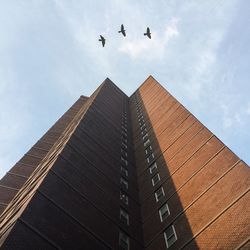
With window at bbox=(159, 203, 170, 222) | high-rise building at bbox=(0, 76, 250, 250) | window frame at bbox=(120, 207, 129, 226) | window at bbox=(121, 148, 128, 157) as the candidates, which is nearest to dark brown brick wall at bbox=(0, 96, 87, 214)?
high-rise building at bbox=(0, 76, 250, 250)

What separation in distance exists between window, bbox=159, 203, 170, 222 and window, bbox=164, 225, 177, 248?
1.24m

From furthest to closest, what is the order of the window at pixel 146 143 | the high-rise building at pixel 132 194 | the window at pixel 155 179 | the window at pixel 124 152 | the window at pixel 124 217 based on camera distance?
the window at pixel 146 143, the window at pixel 124 152, the window at pixel 155 179, the window at pixel 124 217, the high-rise building at pixel 132 194

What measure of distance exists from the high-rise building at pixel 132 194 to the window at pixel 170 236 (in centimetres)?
→ 6

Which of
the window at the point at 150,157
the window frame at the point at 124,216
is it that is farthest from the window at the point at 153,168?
the window frame at the point at 124,216

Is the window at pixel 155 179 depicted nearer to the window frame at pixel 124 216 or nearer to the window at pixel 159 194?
the window at pixel 159 194

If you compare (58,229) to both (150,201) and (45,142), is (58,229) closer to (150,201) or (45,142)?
(150,201)

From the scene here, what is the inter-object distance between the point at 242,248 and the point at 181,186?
765 centimetres

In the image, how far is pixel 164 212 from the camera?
19.6 metres

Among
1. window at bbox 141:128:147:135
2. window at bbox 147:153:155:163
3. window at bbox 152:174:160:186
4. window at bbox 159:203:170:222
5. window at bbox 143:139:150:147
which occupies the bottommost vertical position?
window at bbox 159:203:170:222

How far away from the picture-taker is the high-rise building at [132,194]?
45.8 ft

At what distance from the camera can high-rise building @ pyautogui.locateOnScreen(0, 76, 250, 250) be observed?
45.8 ft

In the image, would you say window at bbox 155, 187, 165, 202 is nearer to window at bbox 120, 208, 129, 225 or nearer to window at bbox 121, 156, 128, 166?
window at bbox 120, 208, 129, 225

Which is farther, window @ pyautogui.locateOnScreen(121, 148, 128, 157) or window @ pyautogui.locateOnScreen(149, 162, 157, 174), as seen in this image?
window @ pyautogui.locateOnScreen(121, 148, 128, 157)

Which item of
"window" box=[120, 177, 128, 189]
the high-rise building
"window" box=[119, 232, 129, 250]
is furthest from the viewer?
"window" box=[120, 177, 128, 189]
